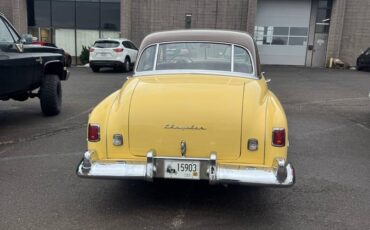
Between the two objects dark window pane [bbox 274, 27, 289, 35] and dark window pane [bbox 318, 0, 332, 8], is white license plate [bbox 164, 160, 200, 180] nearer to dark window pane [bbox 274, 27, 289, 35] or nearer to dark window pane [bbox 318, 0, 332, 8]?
dark window pane [bbox 274, 27, 289, 35]

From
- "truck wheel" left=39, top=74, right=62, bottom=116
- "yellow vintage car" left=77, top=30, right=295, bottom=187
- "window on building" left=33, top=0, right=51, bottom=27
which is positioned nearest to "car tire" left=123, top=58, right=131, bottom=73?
"window on building" left=33, top=0, right=51, bottom=27

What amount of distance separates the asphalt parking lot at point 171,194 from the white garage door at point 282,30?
1883 centimetres

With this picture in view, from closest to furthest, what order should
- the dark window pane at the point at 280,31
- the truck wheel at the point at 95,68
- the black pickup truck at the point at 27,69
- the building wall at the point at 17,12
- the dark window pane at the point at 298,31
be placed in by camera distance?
1. the black pickup truck at the point at 27,69
2. the truck wheel at the point at 95,68
3. the building wall at the point at 17,12
4. the dark window pane at the point at 298,31
5. the dark window pane at the point at 280,31

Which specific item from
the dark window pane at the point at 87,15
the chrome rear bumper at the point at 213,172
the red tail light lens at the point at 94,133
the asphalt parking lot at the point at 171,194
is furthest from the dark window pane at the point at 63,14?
the chrome rear bumper at the point at 213,172

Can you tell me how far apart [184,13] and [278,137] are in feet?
72.7

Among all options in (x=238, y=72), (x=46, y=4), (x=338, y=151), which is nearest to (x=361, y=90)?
(x=338, y=151)

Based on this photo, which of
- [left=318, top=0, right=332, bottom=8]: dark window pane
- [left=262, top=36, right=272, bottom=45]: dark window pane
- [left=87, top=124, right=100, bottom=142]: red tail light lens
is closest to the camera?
[left=87, top=124, right=100, bottom=142]: red tail light lens

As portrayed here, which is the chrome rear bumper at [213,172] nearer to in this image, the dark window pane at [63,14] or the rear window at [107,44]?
the rear window at [107,44]

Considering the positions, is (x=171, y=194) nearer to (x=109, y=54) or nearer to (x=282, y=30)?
(x=109, y=54)

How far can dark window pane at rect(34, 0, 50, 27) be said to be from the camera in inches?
1008

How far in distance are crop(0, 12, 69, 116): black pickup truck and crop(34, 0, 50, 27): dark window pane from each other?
17990mm

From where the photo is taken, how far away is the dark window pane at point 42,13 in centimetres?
2561

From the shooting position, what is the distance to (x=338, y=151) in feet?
21.3

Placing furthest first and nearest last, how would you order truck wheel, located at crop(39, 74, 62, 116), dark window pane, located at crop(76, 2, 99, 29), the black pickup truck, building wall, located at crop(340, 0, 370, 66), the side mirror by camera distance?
dark window pane, located at crop(76, 2, 99, 29) → building wall, located at crop(340, 0, 370, 66) → truck wheel, located at crop(39, 74, 62, 116) → the side mirror → the black pickup truck
